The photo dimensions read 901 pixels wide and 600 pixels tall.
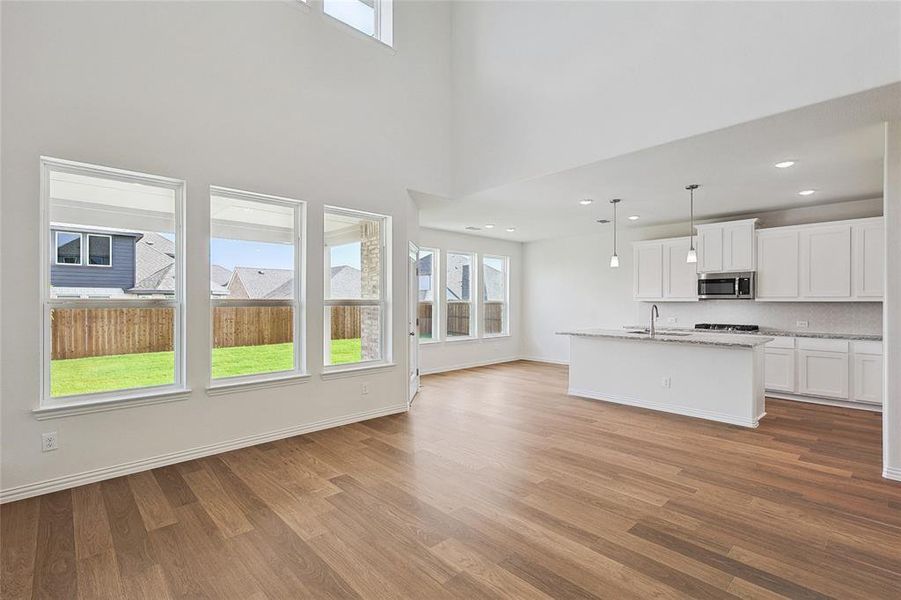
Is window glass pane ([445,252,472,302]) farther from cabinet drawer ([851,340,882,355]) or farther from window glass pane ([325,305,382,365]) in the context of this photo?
cabinet drawer ([851,340,882,355])

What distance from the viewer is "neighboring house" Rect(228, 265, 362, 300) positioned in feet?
13.1

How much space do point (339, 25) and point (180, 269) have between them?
9.80ft

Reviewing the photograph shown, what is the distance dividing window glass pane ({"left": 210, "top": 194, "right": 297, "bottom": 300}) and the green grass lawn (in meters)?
0.54

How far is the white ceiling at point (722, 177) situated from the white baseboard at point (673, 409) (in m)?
2.58

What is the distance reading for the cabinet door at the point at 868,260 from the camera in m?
5.14

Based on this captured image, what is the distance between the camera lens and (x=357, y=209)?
184 inches

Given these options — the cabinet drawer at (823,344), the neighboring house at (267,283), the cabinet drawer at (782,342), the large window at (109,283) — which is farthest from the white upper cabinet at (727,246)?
the large window at (109,283)

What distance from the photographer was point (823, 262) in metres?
5.53

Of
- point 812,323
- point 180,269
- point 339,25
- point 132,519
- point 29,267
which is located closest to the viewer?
point 132,519

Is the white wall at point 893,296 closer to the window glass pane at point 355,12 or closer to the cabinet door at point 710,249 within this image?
the cabinet door at point 710,249

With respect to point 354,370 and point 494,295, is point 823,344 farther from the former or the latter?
point 354,370

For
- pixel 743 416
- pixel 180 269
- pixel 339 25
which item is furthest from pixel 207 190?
pixel 743 416

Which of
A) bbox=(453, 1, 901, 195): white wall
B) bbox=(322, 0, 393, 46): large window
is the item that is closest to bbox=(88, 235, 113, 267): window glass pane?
bbox=(322, 0, 393, 46): large window

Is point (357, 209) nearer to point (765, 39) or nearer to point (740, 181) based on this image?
point (765, 39)
